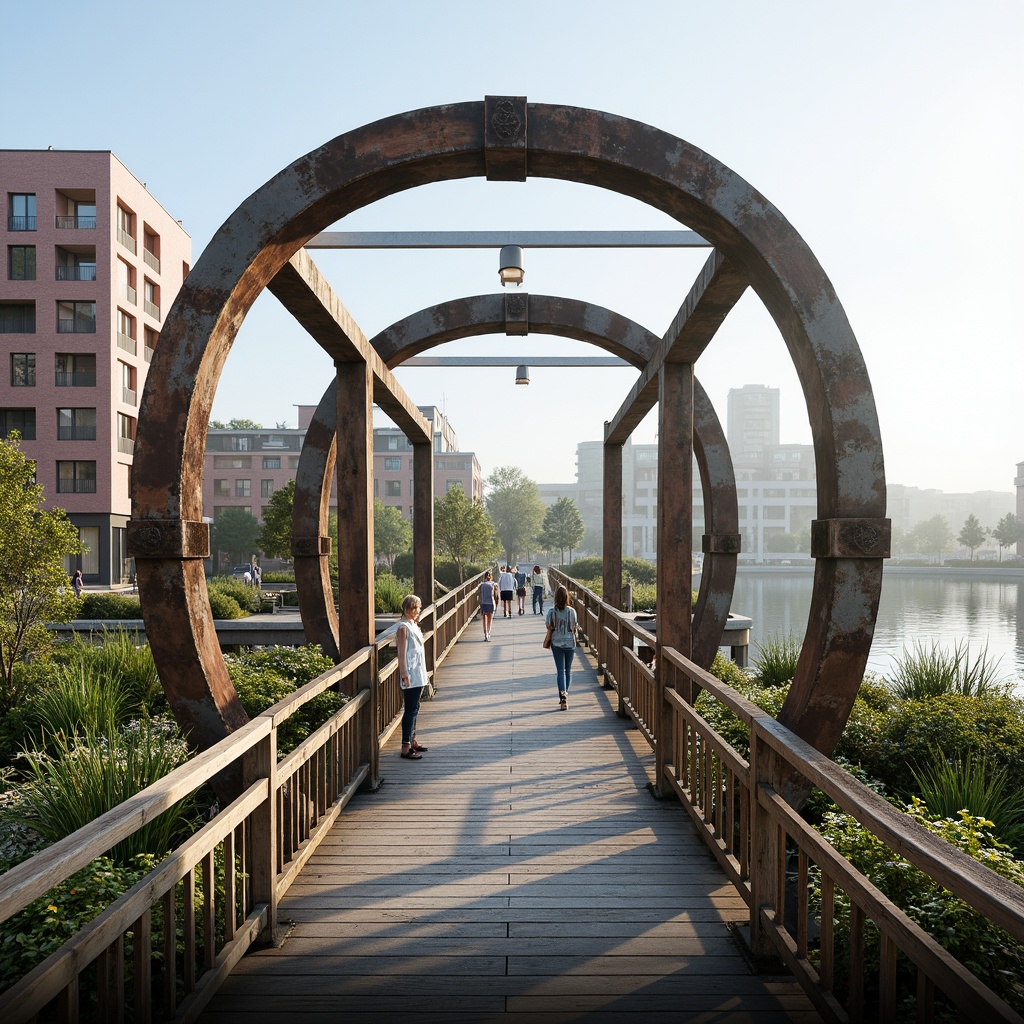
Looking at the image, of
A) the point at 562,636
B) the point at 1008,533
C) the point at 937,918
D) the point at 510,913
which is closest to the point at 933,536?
the point at 1008,533

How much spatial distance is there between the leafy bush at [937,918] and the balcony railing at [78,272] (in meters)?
38.9

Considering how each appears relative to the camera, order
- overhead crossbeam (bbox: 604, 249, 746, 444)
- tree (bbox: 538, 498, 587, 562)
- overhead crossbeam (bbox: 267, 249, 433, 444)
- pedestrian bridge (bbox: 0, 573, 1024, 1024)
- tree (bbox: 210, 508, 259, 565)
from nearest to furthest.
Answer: pedestrian bridge (bbox: 0, 573, 1024, 1024)
overhead crossbeam (bbox: 267, 249, 433, 444)
overhead crossbeam (bbox: 604, 249, 746, 444)
tree (bbox: 210, 508, 259, 565)
tree (bbox: 538, 498, 587, 562)

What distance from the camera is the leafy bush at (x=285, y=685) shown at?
19.0ft

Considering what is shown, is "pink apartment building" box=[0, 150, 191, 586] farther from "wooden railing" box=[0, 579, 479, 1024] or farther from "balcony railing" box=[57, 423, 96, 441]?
"wooden railing" box=[0, 579, 479, 1024]

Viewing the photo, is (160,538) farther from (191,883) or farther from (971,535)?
(971,535)

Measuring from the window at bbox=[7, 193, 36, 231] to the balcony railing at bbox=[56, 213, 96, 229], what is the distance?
3.55 feet

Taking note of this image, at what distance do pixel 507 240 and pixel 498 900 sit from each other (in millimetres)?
5736

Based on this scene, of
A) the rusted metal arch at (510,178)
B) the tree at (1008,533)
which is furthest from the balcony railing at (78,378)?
the tree at (1008,533)


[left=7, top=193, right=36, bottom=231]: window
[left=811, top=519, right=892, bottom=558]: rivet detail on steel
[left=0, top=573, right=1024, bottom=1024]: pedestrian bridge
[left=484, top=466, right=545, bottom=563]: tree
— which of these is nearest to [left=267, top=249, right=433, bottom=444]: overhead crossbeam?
[left=0, top=573, right=1024, bottom=1024]: pedestrian bridge

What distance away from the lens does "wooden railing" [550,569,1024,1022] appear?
82.4 inches

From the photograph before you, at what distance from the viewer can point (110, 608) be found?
19.9 m

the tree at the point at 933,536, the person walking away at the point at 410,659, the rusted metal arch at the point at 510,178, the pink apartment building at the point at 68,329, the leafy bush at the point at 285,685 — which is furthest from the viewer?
the tree at the point at 933,536

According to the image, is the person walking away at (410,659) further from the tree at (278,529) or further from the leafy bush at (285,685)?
the tree at (278,529)

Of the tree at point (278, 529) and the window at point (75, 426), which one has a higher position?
the window at point (75, 426)
